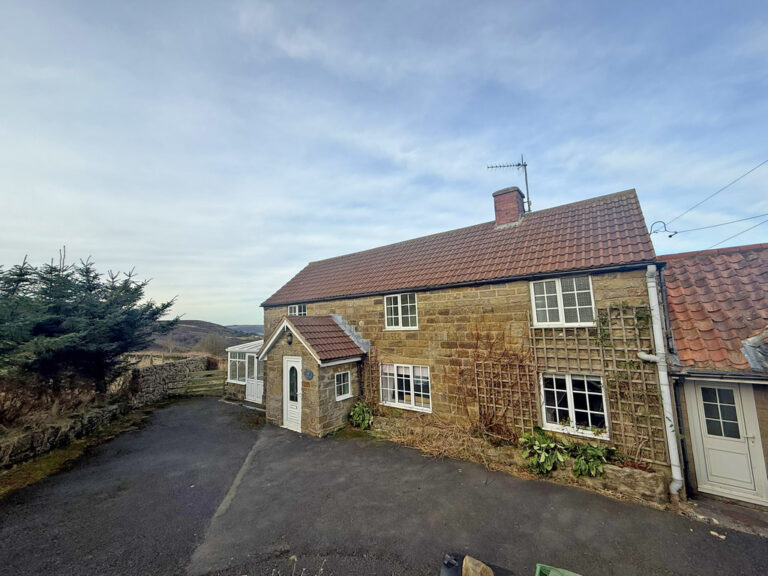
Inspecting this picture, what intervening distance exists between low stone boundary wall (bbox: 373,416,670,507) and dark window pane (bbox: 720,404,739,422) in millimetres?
1857

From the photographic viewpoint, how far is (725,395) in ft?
22.8

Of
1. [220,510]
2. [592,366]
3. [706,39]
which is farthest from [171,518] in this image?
[706,39]

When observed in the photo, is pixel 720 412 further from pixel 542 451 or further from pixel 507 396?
pixel 507 396

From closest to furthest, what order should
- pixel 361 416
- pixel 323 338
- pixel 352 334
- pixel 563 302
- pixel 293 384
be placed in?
pixel 563 302 → pixel 361 416 → pixel 293 384 → pixel 323 338 → pixel 352 334

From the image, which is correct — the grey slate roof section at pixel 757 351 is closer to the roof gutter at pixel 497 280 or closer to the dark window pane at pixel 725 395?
the dark window pane at pixel 725 395

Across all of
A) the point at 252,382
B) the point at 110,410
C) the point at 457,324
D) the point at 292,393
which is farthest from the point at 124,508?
the point at 252,382

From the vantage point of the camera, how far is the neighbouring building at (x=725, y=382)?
655cm

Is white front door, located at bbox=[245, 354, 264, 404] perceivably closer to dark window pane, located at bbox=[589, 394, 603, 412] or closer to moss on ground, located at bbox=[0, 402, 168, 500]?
moss on ground, located at bbox=[0, 402, 168, 500]

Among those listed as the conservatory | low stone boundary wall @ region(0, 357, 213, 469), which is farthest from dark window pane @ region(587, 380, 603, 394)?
low stone boundary wall @ region(0, 357, 213, 469)

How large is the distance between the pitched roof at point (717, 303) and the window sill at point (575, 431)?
263 cm

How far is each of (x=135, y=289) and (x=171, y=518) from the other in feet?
38.4

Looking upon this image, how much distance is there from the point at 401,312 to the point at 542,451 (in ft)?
20.8

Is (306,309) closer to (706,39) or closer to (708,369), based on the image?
(708,369)

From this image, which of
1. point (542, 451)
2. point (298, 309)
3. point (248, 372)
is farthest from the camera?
point (248, 372)
